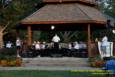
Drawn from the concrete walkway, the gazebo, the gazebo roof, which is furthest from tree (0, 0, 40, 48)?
the concrete walkway

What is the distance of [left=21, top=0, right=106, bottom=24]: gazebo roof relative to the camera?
3342 cm

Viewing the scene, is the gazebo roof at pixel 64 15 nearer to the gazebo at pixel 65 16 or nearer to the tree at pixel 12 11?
the gazebo at pixel 65 16

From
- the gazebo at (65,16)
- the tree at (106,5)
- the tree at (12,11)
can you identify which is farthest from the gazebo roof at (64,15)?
the tree at (106,5)

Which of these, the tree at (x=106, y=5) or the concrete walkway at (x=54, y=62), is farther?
the tree at (x=106, y=5)

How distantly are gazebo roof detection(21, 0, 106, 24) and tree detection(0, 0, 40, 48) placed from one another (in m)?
14.1

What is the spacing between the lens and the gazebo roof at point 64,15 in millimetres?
33419

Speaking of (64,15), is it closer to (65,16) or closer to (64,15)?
(64,15)

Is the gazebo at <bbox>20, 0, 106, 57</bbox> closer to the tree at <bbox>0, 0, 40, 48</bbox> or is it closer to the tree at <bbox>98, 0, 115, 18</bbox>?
the tree at <bbox>0, 0, 40, 48</bbox>

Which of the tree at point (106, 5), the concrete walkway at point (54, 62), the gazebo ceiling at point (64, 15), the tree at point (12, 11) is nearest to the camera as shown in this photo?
the concrete walkway at point (54, 62)

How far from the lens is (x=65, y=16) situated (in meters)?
34.2

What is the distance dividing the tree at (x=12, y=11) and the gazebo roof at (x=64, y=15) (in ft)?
46.3

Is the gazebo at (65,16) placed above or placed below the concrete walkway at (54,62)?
above

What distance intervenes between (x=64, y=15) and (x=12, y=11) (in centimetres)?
1795

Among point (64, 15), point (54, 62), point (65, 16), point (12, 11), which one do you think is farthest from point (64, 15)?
point (12, 11)
